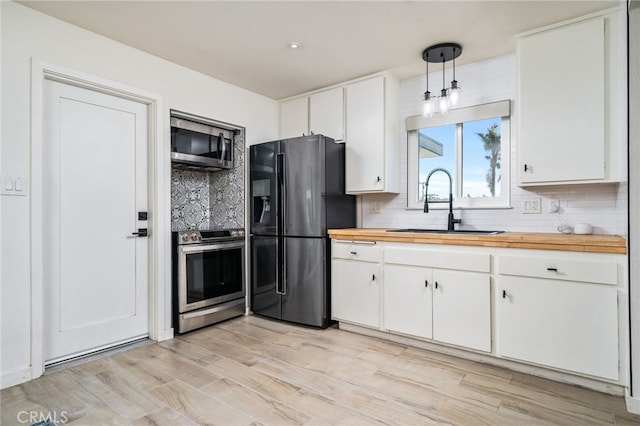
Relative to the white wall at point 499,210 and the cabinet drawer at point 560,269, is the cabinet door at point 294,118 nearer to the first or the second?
the white wall at point 499,210

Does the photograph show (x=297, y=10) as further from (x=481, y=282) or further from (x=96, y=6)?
(x=481, y=282)

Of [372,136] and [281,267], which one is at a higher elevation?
[372,136]

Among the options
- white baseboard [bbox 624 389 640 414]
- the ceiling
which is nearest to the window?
the ceiling

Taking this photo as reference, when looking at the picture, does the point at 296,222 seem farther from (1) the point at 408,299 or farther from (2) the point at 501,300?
(2) the point at 501,300

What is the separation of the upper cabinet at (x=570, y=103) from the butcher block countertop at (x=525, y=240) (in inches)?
17.4

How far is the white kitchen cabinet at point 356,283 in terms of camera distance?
9.68 feet

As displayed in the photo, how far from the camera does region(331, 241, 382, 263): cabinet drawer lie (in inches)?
116

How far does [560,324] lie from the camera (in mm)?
2127

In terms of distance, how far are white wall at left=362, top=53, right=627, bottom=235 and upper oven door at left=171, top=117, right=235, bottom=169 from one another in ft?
5.24

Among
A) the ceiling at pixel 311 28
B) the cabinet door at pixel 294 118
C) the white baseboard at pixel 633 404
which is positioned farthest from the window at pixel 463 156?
the white baseboard at pixel 633 404

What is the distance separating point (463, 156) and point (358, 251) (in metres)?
1.32

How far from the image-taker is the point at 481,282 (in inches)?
95.2

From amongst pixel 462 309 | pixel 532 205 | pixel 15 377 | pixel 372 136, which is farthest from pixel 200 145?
pixel 532 205

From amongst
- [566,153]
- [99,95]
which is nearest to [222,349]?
[99,95]
